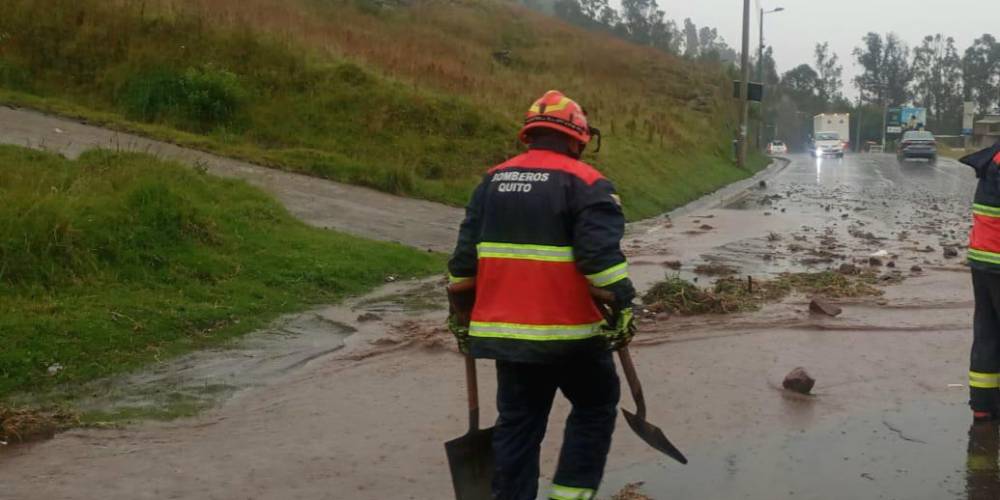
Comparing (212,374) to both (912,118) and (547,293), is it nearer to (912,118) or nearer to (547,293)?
(547,293)

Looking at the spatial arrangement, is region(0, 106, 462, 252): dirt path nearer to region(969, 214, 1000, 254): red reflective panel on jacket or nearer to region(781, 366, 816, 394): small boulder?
region(781, 366, 816, 394): small boulder

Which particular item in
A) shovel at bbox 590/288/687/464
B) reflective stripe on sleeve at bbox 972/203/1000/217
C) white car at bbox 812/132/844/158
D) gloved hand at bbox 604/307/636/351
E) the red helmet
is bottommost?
white car at bbox 812/132/844/158

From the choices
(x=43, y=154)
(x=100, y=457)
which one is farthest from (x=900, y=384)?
(x=43, y=154)

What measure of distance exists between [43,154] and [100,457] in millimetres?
7323

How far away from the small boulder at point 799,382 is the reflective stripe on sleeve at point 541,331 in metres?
2.82

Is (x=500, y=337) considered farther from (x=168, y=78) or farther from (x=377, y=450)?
(x=168, y=78)

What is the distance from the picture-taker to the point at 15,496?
4.54 metres

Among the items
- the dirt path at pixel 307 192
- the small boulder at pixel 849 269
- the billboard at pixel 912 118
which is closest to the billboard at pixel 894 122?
the billboard at pixel 912 118

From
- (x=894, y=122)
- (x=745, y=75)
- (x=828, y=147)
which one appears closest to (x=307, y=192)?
(x=745, y=75)

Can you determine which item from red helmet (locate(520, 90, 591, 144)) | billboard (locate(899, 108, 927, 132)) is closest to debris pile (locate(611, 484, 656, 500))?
red helmet (locate(520, 90, 591, 144))

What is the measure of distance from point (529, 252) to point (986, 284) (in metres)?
3.22

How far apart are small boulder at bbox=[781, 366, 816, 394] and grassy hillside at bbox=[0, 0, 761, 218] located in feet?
36.2

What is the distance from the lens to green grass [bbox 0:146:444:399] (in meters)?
6.93

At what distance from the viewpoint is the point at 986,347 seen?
570cm
